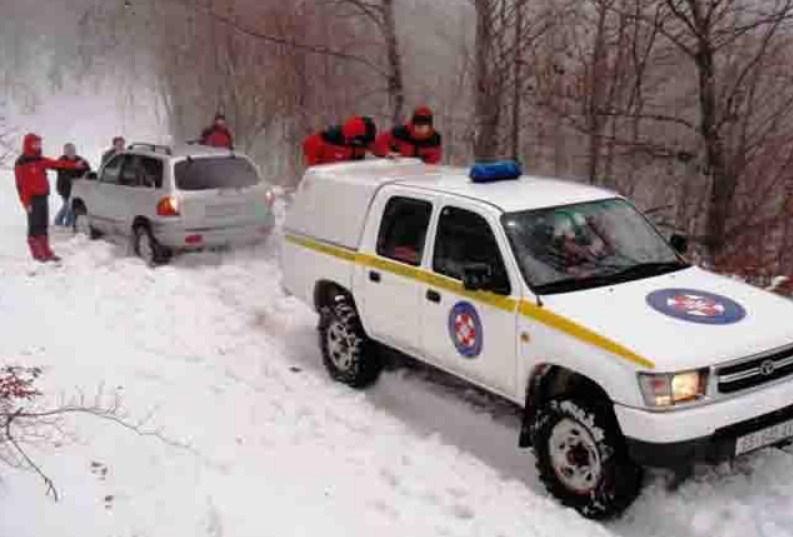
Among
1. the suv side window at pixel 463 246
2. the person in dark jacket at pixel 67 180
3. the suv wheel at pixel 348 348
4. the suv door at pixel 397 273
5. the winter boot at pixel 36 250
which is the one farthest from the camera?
the person in dark jacket at pixel 67 180

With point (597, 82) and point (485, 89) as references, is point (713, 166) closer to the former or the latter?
point (597, 82)

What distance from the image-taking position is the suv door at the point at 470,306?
5277 millimetres

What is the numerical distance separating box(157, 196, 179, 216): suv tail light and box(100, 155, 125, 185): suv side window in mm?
1527

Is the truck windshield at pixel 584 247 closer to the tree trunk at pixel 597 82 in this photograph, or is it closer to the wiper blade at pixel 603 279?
the wiper blade at pixel 603 279

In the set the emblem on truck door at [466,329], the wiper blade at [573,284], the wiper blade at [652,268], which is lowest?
the emblem on truck door at [466,329]

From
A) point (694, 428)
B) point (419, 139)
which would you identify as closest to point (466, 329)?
point (694, 428)

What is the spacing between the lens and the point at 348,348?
691cm

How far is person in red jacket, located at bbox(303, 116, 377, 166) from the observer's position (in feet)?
34.1

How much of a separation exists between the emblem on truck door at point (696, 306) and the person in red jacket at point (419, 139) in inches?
212

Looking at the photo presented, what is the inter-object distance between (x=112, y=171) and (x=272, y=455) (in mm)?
7576

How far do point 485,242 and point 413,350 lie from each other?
110 cm

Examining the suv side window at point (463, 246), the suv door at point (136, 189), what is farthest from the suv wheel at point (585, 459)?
the suv door at point (136, 189)

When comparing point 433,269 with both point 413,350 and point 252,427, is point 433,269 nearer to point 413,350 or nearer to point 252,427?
point 413,350

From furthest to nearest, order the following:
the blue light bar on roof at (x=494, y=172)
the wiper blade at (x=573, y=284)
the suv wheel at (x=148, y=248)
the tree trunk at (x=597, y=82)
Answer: the tree trunk at (x=597, y=82)
the suv wheel at (x=148, y=248)
the blue light bar on roof at (x=494, y=172)
the wiper blade at (x=573, y=284)
